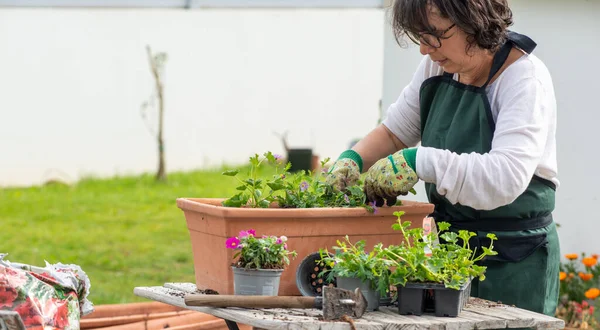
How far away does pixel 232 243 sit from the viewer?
2.24m

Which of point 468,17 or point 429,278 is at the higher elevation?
point 468,17

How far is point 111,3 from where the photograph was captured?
547cm

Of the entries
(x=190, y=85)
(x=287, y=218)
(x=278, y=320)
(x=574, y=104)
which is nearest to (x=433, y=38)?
(x=287, y=218)

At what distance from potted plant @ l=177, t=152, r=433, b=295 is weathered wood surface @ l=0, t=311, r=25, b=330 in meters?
0.50

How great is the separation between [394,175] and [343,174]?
1.04 feet

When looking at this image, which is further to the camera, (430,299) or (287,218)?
(287,218)

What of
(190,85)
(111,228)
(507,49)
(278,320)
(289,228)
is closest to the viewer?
(278,320)

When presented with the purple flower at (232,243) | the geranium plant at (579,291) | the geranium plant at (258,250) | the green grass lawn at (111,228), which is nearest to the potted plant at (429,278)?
the geranium plant at (258,250)

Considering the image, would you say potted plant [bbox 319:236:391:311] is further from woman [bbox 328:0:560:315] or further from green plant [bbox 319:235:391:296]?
woman [bbox 328:0:560:315]

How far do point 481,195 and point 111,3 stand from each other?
3746 millimetres

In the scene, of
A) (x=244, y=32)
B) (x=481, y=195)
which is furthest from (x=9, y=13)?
(x=481, y=195)

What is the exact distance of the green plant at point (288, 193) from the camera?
7.97 ft

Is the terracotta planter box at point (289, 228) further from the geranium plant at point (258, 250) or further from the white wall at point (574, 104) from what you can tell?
the white wall at point (574, 104)

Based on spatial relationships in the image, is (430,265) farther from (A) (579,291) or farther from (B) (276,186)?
(A) (579,291)
